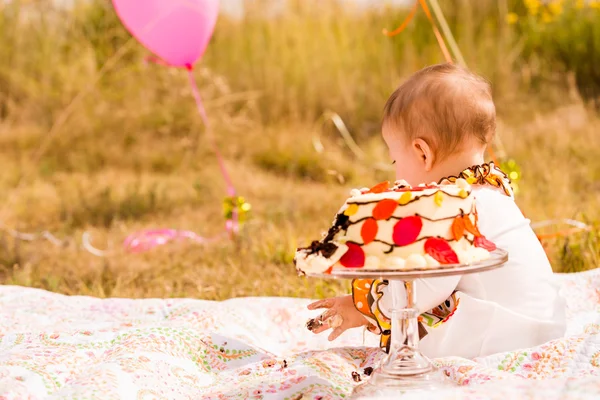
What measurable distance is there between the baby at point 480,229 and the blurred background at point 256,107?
204 centimetres

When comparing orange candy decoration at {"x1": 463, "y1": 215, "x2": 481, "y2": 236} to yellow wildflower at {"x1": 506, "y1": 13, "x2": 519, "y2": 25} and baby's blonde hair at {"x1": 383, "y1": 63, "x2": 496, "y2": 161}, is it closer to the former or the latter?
baby's blonde hair at {"x1": 383, "y1": 63, "x2": 496, "y2": 161}

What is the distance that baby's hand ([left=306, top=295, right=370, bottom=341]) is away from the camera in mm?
2002

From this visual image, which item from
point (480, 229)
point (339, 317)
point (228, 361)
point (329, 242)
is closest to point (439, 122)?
point (480, 229)

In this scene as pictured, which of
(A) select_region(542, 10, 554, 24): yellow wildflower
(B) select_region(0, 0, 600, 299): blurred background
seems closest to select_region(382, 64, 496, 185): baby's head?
(B) select_region(0, 0, 600, 299): blurred background

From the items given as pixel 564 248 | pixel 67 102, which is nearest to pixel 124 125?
pixel 67 102

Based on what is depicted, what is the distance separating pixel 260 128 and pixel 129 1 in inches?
88.6

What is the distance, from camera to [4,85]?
6.27 meters

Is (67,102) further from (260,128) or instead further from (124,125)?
(260,128)

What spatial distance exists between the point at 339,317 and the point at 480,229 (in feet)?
1.24

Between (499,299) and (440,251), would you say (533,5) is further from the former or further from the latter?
(440,251)

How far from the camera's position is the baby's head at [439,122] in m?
1.88

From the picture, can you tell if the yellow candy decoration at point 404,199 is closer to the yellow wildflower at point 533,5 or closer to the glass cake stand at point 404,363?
the glass cake stand at point 404,363

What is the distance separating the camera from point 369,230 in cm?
167

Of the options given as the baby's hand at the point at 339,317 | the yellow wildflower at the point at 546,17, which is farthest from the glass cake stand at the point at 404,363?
the yellow wildflower at the point at 546,17
